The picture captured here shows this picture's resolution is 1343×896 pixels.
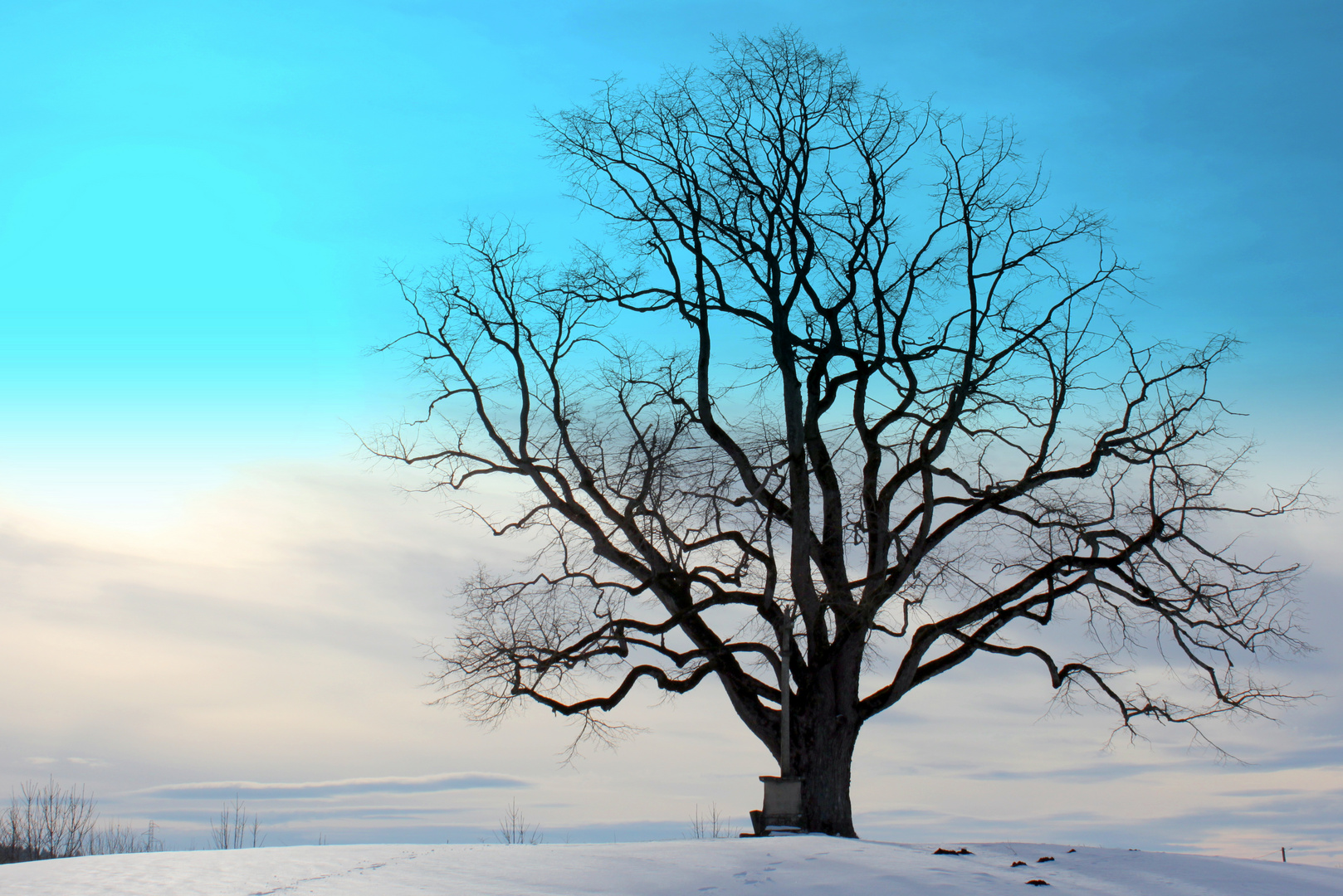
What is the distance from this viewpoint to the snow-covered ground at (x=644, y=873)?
755 centimetres

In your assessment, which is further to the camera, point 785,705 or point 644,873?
point 785,705

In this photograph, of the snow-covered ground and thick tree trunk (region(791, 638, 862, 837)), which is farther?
thick tree trunk (region(791, 638, 862, 837))

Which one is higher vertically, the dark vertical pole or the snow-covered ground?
the dark vertical pole

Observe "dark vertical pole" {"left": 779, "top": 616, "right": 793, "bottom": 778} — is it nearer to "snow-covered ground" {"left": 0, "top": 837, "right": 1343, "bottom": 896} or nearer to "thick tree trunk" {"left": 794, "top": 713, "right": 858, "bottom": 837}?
"thick tree trunk" {"left": 794, "top": 713, "right": 858, "bottom": 837}

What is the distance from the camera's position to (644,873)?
827 cm

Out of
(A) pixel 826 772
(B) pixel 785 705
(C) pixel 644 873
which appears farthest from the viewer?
(A) pixel 826 772

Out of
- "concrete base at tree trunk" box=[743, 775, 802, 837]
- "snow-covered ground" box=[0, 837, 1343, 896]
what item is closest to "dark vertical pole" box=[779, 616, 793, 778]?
"concrete base at tree trunk" box=[743, 775, 802, 837]

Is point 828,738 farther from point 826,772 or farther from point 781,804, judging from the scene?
point 781,804

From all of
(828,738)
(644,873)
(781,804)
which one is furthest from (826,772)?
(644,873)

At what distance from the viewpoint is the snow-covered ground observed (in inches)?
297

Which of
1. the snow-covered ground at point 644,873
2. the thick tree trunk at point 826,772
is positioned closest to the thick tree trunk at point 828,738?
the thick tree trunk at point 826,772

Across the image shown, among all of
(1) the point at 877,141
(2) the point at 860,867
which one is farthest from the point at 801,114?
(2) the point at 860,867

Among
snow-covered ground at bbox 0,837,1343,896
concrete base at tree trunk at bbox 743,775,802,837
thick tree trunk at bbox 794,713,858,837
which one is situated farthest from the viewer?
thick tree trunk at bbox 794,713,858,837

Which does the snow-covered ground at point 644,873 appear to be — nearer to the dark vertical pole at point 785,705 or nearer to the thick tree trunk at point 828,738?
the dark vertical pole at point 785,705
